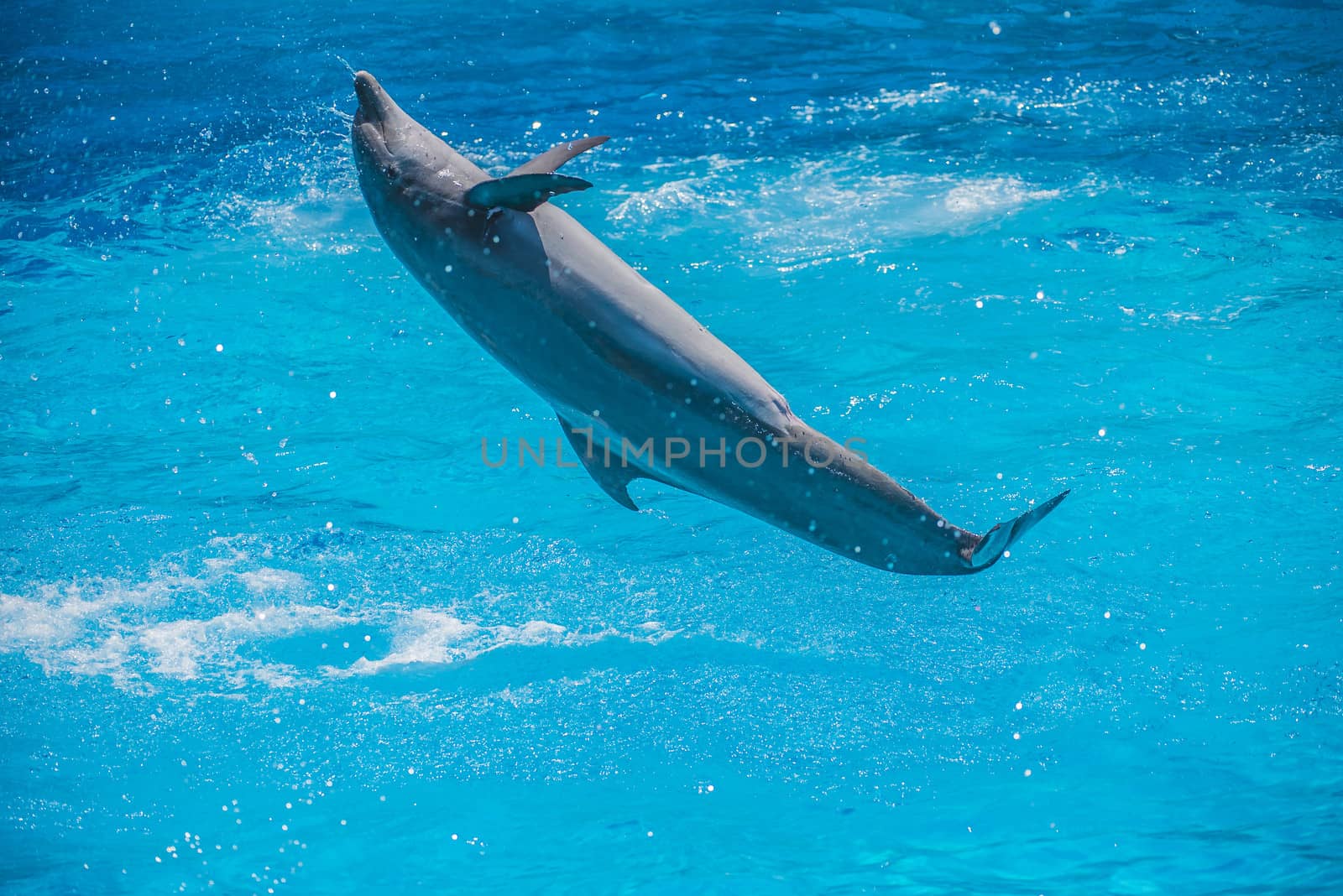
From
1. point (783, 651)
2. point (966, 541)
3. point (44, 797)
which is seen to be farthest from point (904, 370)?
point (44, 797)

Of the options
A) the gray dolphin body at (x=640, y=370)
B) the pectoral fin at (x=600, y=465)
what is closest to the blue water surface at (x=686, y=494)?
the pectoral fin at (x=600, y=465)

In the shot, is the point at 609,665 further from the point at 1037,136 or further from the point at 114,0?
the point at 114,0

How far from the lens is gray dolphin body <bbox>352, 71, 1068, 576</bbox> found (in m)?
4.05

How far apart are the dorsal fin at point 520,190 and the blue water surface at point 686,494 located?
282 inches

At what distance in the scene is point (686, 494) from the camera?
1274cm

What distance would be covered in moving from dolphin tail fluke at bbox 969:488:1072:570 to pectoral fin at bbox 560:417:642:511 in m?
1.39

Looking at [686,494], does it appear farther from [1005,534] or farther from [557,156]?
[1005,534]

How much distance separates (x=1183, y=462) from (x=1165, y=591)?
202cm

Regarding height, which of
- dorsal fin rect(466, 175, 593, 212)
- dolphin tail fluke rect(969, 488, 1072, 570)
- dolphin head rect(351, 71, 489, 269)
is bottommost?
dolphin tail fluke rect(969, 488, 1072, 570)

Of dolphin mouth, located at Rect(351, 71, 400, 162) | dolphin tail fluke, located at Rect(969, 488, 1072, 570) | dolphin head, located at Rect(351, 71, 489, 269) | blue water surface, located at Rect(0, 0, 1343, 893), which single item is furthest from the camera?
blue water surface, located at Rect(0, 0, 1343, 893)

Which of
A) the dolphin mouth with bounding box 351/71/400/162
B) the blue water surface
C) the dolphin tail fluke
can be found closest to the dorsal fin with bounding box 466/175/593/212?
the dolphin mouth with bounding box 351/71/400/162

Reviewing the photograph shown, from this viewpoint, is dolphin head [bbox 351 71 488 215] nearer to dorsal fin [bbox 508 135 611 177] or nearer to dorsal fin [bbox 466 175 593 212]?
dorsal fin [bbox 466 175 593 212]

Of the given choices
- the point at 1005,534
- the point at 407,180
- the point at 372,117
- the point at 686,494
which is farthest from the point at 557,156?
the point at 686,494

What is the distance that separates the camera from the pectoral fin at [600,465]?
4586 millimetres
